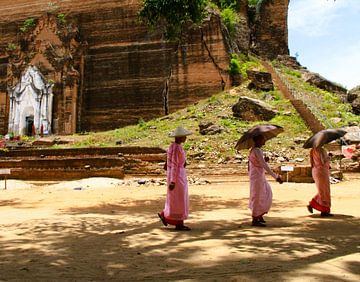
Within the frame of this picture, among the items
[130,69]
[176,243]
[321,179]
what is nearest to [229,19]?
[130,69]

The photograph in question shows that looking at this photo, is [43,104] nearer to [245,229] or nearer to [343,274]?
[245,229]

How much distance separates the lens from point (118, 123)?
25062 mm

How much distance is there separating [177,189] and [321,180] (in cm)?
263

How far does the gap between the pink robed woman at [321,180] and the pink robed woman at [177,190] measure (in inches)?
96.9

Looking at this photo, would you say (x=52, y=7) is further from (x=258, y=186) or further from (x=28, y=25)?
(x=258, y=186)

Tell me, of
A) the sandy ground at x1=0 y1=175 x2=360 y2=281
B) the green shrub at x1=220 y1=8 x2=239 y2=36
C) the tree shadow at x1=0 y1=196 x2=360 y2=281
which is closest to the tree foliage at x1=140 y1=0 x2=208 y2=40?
the sandy ground at x1=0 y1=175 x2=360 y2=281

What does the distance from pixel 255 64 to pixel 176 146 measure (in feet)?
67.6

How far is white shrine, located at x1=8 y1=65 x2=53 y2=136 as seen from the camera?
26.6m

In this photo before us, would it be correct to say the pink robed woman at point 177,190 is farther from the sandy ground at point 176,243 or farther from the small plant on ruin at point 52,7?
the small plant on ruin at point 52,7

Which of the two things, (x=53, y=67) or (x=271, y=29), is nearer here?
(x=53, y=67)

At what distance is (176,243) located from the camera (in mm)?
5016

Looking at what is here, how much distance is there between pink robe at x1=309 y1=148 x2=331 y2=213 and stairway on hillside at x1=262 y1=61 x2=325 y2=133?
10.2 m

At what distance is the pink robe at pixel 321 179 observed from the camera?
7.24m

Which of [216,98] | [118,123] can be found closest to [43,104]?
[118,123]
